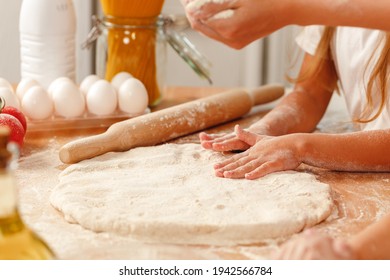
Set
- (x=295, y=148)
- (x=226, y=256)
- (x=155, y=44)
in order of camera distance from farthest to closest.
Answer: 1. (x=155, y=44)
2. (x=295, y=148)
3. (x=226, y=256)

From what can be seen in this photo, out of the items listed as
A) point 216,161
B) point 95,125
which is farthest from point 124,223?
point 95,125

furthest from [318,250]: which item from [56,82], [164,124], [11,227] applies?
[56,82]

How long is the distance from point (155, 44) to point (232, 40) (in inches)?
24.0

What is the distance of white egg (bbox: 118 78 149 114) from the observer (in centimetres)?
159

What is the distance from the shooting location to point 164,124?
1.42 m

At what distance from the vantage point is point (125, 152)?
132 centimetres

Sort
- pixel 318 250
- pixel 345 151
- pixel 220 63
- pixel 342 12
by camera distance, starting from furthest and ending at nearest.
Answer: pixel 220 63
pixel 345 151
pixel 342 12
pixel 318 250

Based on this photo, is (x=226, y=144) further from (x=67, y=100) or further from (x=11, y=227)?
(x=11, y=227)

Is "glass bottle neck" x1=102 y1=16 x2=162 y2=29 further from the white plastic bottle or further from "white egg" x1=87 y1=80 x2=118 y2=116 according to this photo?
"white egg" x1=87 y1=80 x2=118 y2=116

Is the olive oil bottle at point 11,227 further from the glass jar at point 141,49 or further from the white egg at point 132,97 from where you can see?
the glass jar at point 141,49

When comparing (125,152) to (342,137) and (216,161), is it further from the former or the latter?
(342,137)

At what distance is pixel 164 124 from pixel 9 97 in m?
0.34

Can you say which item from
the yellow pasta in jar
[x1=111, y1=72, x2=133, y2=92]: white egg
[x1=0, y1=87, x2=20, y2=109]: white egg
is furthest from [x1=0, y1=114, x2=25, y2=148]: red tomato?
the yellow pasta in jar

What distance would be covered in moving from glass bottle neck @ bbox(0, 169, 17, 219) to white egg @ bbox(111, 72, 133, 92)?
1.04 meters
